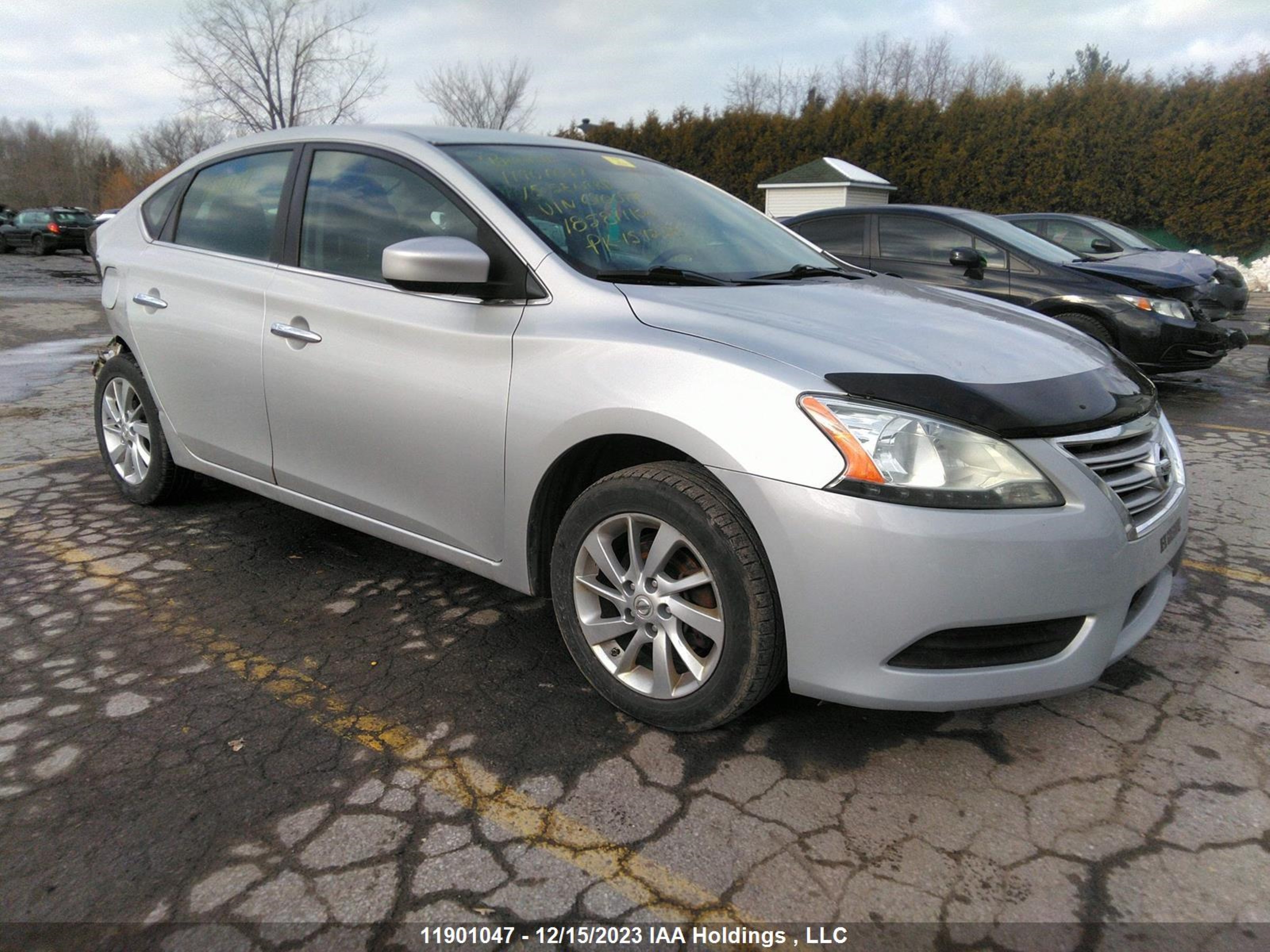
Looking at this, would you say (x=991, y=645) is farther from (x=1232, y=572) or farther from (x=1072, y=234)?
(x=1072, y=234)

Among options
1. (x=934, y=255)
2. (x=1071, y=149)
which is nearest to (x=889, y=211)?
(x=934, y=255)

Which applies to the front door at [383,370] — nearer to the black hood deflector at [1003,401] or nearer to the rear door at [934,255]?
the black hood deflector at [1003,401]

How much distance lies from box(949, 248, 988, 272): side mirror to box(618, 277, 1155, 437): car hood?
4.14m

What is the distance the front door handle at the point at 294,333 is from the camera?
3.26 metres

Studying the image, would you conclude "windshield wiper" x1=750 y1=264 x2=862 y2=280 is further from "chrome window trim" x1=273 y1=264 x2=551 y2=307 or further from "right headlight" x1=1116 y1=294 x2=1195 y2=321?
"right headlight" x1=1116 y1=294 x2=1195 y2=321

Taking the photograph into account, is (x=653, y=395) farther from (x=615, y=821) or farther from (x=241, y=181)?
(x=241, y=181)

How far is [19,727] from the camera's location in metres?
2.62

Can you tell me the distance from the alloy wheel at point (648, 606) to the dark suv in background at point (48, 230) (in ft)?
103

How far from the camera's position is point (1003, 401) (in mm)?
2332

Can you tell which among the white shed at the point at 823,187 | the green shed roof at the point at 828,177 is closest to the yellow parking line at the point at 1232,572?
the white shed at the point at 823,187

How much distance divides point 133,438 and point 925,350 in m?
3.72

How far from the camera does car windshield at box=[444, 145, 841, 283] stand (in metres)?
2.96

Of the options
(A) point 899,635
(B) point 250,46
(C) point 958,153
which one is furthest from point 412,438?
(B) point 250,46

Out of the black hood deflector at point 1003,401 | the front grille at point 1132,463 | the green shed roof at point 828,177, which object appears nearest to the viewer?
the black hood deflector at point 1003,401
